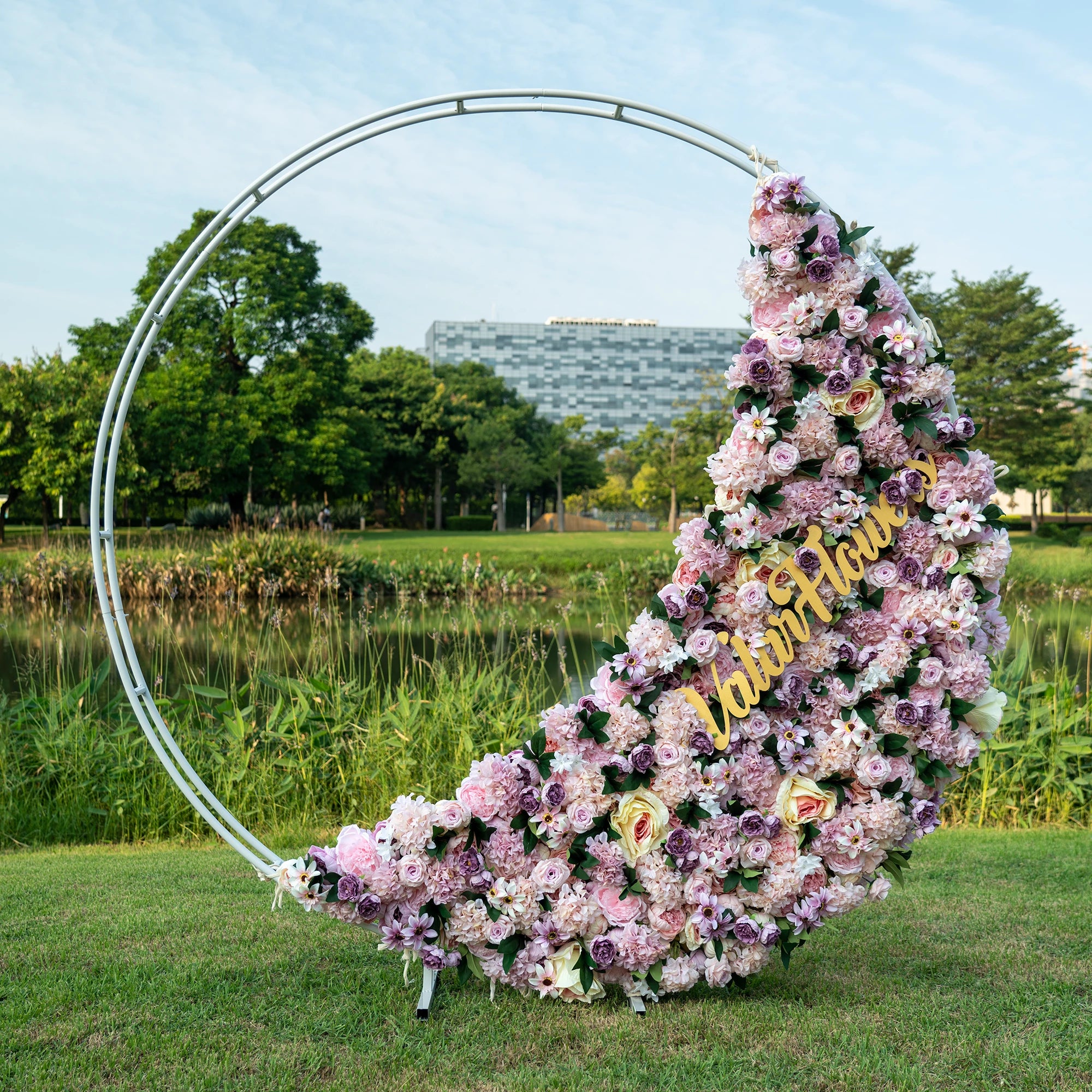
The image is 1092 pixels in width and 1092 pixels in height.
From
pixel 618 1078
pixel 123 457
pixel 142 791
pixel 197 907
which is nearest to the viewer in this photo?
pixel 618 1078

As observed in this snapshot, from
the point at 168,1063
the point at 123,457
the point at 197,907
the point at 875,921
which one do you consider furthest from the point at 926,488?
the point at 123,457

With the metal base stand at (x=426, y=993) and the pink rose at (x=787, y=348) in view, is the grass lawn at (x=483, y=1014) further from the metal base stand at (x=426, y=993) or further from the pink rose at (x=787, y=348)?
the pink rose at (x=787, y=348)

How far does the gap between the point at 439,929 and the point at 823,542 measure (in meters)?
1.64

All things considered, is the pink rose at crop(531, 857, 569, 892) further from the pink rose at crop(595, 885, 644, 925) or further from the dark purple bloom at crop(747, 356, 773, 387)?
the dark purple bloom at crop(747, 356, 773, 387)

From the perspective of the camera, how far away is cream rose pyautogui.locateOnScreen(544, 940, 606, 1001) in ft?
9.61

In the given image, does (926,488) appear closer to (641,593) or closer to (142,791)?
(142,791)

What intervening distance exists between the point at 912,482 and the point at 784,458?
432mm

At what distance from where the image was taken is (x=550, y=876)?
2936 mm

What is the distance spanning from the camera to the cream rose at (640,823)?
293cm

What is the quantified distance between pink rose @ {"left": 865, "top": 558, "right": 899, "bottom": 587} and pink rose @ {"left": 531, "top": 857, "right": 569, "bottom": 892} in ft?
4.23

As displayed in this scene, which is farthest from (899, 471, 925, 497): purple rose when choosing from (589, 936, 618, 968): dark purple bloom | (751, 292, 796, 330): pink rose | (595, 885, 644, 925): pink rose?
(589, 936, 618, 968): dark purple bloom

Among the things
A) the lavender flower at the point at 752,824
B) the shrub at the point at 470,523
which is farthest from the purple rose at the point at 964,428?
the shrub at the point at 470,523

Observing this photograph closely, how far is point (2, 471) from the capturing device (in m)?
22.5

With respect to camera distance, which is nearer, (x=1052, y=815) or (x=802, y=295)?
(x=802, y=295)
